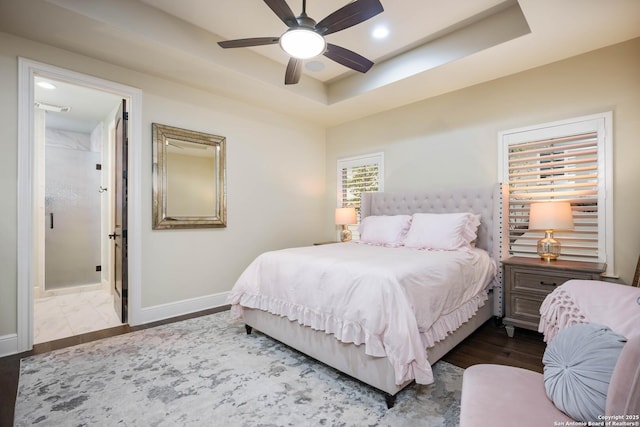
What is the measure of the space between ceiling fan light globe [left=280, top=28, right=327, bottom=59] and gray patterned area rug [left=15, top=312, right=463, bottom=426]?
2459 millimetres

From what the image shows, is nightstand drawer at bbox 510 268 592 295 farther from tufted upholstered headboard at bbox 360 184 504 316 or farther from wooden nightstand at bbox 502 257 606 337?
tufted upholstered headboard at bbox 360 184 504 316

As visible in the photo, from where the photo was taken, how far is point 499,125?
3.51 metres

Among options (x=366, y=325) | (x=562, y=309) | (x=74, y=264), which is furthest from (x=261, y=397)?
(x=74, y=264)

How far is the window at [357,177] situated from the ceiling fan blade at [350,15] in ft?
8.47

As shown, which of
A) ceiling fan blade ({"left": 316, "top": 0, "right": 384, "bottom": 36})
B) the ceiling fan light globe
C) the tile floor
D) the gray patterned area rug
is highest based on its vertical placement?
ceiling fan blade ({"left": 316, "top": 0, "right": 384, "bottom": 36})

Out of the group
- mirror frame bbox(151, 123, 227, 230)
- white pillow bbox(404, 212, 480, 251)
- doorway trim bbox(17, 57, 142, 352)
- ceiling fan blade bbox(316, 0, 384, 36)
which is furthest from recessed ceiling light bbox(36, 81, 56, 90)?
white pillow bbox(404, 212, 480, 251)

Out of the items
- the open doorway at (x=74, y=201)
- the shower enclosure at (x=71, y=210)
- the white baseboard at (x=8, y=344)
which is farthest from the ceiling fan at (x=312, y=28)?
the shower enclosure at (x=71, y=210)

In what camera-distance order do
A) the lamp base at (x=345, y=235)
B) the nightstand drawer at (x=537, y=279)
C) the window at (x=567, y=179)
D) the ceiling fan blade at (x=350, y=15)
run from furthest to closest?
the lamp base at (x=345, y=235), the window at (x=567, y=179), the nightstand drawer at (x=537, y=279), the ceiling fan blade at (x=350, y=15)

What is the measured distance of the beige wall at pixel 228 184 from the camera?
264 cm

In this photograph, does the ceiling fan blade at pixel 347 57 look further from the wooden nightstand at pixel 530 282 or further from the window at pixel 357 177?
the wooden nightstand at pixel 530 282

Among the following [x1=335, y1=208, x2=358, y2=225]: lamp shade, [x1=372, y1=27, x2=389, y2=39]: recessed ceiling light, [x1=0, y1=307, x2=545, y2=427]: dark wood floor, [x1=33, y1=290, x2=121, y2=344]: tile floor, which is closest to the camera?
[x1=0, y1=307, x2=545, y2=427]: dark wood floor

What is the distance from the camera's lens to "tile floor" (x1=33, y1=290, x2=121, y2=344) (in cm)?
320

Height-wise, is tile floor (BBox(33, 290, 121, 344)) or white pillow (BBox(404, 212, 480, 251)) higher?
white pillow (BBox(404, 212, 480, 251))

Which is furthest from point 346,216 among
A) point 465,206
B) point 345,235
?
point 465,206
